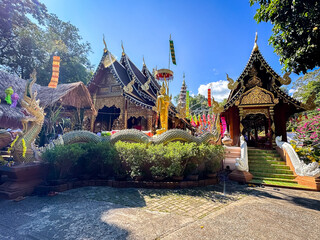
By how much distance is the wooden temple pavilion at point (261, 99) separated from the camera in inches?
383

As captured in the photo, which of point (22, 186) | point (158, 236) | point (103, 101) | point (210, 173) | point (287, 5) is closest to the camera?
point (158, 236)

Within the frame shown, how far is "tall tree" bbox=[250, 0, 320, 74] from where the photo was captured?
4695 millimetres

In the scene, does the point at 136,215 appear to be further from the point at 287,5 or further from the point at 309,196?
the point at 287,5

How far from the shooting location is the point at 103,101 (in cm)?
1513

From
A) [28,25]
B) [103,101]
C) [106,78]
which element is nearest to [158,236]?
[103,101]

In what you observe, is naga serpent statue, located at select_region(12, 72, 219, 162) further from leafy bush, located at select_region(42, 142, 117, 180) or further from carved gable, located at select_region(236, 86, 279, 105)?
carved gable, located at select_region(236, 86, 279, 105)

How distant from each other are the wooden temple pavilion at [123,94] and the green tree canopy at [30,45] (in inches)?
442

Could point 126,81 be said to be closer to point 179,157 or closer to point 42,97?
point 42,97

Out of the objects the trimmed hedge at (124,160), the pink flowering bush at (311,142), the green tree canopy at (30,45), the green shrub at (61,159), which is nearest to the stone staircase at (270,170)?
the pink flowering bush at (311,142)

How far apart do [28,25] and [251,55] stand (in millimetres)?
23320

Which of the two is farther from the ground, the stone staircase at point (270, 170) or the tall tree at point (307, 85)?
the tall tree at point (307, 85)

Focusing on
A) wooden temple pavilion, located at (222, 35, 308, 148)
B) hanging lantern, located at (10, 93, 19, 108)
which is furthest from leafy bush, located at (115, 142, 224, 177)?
hanging lantern, located at (10, 93, 19, 108)

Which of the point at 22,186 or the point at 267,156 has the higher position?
the point at 267,156

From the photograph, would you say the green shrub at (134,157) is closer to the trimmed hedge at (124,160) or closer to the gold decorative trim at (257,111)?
the trimmed hedge at (124,160)
